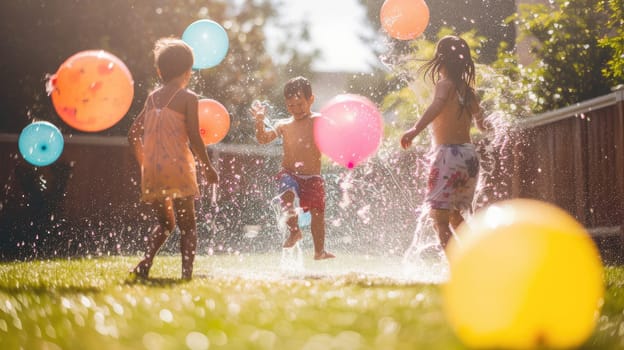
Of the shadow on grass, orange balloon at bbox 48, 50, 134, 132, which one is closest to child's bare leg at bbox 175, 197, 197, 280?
the shadow on grass

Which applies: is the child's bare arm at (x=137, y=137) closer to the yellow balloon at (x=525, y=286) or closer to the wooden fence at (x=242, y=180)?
the yellow balloon at (x=525, y=286)

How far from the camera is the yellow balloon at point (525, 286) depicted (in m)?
1.71

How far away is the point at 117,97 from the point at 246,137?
13361 millimetres

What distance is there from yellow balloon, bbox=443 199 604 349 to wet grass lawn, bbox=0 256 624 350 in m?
0.12

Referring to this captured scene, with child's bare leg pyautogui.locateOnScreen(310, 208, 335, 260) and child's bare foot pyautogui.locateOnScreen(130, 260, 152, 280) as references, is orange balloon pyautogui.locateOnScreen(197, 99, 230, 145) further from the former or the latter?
child's bare foot pyautogui.locateOnScreen(130, 260, 152, 280)

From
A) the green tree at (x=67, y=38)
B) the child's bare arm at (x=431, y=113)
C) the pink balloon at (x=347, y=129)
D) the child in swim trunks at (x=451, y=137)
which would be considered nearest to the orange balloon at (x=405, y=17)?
the pink balloon at (x=347, y=129)

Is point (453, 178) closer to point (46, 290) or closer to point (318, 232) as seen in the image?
point (318, 232)

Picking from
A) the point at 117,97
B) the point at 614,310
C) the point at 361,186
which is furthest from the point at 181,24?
the point at 614,310

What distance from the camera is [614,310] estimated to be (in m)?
2.61

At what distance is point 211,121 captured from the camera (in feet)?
18.6

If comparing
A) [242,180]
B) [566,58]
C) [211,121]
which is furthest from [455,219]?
[242,180]

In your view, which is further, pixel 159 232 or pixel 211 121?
pixel 211 121

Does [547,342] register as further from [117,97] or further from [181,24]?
[181,24]

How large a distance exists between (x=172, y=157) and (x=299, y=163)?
147 centimetres
